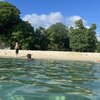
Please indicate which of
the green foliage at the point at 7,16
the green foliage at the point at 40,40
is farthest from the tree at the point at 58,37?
the green foliage at the point at 7,16

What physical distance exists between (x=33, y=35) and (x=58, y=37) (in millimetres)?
8617

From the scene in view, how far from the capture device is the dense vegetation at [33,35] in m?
51.8

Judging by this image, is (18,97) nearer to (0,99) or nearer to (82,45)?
(0,99)

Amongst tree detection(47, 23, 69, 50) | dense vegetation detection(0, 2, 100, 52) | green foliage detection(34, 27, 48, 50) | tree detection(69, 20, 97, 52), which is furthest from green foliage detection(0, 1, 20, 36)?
tree detection(69, 20, 97, 52)

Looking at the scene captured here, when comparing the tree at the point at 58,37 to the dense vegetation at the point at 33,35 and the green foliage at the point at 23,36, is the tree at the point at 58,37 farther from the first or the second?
the green foliage at the point at 23,36

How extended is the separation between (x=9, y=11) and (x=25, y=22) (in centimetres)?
323

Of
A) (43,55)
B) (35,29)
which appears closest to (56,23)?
(35,29)

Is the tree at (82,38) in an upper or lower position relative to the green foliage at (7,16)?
lower

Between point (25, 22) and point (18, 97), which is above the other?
point (25, 22)

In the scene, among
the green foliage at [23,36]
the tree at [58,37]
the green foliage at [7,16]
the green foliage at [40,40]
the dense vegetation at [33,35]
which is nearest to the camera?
the green foliage at [23,36]

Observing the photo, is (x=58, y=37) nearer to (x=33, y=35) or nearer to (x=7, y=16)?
(x=33, y=35)

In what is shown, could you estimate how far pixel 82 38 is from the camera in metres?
52.1

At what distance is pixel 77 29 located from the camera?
5312cm

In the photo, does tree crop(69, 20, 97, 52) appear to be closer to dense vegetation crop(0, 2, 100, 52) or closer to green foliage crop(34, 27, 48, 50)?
dense vegetation crop(0, 2, 100, 52)
